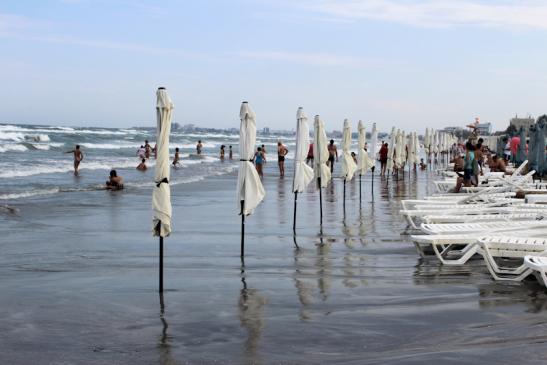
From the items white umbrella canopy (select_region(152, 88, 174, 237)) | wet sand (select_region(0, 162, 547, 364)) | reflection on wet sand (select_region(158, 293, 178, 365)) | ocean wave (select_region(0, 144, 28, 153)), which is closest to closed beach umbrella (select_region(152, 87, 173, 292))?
white umbrella canopy (select_region(152, 88, 174, 237))

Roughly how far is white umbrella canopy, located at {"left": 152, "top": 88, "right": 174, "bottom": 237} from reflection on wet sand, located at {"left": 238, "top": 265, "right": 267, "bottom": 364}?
3.58 ft

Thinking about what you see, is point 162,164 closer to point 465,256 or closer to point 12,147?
point 465,256

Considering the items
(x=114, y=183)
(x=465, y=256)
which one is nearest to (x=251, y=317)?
(x=465, y=256)

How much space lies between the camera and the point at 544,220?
1045 cm

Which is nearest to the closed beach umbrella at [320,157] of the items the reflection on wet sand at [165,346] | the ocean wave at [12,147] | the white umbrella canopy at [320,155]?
the white umbrella canopy at [320,155]

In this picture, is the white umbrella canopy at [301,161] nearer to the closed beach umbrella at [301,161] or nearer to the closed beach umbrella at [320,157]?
the closed beach umbrella at [301,161]

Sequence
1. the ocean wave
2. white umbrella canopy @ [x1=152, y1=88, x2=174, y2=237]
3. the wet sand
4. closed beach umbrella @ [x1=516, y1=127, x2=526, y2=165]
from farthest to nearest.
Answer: the ocean wave
closed beach umbrella @ [x1=516, y1=127, x2=526, y2=165]
white umbrella canopy @ [x1=152, y1=88, x2=174, y2=237]
the wet sand

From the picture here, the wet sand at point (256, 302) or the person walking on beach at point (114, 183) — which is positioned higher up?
the person walking on beach at point (114, 183)

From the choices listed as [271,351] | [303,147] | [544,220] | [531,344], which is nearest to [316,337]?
[271,351]

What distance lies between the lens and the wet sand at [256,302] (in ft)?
18.8

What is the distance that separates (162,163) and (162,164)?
0.04 ft

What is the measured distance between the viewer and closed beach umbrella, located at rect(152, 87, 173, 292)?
7242 mm

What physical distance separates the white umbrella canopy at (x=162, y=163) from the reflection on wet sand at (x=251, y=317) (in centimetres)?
109

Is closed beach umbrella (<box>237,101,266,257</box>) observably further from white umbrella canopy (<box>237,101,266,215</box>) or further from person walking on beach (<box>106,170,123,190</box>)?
person walking on beach (<box>106,170,123,190</box>)
